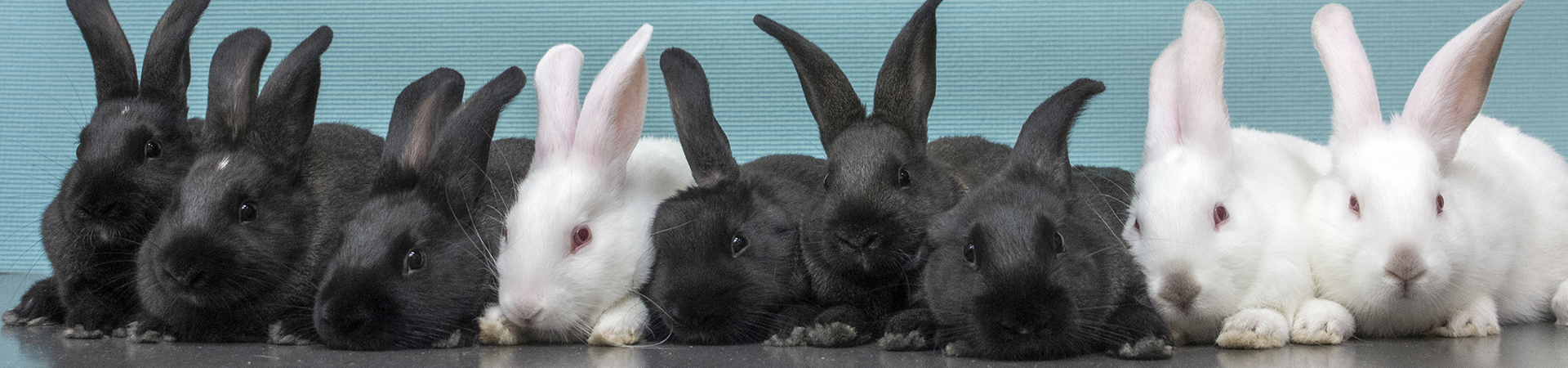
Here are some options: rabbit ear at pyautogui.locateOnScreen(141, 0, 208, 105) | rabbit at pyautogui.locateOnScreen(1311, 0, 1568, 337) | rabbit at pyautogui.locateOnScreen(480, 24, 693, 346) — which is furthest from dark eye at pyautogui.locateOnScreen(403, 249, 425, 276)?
rabbit at pyautogui.locateOnScreen(1311, 0, 1568, 337)

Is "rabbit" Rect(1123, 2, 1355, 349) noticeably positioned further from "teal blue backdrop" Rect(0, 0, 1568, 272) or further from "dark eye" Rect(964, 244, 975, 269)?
"teal blue backdrop" Rect(0, 0, 1568, 272)

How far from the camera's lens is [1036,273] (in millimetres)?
2322

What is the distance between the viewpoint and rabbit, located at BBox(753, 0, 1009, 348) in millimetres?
2670

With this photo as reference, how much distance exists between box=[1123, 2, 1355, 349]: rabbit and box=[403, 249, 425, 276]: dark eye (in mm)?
1954

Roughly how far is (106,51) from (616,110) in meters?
1.68

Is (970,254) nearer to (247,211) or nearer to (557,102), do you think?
(557,102)

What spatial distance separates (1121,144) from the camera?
182 inches

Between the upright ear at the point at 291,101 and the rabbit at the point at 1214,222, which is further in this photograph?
the upright ear at the point at 291,101

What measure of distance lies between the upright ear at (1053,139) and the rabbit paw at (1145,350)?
460 millimetres

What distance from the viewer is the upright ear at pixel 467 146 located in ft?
9.70

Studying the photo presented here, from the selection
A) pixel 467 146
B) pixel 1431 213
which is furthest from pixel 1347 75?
pixel 467 146

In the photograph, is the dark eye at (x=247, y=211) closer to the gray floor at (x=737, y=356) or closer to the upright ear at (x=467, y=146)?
the gray floor at (x=737, y=356)

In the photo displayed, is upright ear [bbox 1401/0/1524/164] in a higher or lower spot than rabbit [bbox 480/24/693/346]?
higher

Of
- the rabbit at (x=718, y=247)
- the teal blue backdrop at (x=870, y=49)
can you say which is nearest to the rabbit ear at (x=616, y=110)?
the rabbit at (x=718, y=247)
